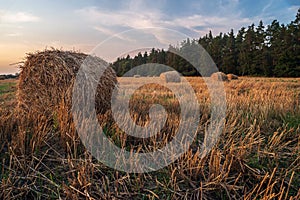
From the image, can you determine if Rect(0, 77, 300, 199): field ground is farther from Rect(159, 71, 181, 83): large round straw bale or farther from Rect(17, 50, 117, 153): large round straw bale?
Rect(159, 71, 181, 83): large round straw bale

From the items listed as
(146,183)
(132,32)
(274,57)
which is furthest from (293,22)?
(146,183)

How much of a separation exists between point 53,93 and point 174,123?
8.00ft

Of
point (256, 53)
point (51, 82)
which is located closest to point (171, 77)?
point (51, 82)

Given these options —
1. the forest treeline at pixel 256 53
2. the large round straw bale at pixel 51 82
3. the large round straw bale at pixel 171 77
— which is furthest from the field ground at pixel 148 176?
the forest treeline at pixel 256 53

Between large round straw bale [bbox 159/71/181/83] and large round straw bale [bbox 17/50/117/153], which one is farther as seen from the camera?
large round straw bale [bbox 159/71/181/83]

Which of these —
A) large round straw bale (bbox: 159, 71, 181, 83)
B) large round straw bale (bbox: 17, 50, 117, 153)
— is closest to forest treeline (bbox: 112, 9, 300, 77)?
large round straw bale (bbox: 159, 71, 181, 83)

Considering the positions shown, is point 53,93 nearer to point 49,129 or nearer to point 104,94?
point 104,94

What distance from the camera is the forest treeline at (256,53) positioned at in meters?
39.3

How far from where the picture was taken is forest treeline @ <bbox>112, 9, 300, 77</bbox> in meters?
39.3

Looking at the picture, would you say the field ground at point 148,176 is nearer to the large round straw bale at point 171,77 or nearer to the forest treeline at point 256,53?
the large round straw bale at point 171,77

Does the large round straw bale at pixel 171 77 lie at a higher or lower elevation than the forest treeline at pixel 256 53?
lower

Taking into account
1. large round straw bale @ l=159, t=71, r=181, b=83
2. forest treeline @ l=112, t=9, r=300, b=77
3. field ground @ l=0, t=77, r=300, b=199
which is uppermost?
forest treeline @ l=112, t=9, r=300, b=77

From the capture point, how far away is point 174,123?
332 cm

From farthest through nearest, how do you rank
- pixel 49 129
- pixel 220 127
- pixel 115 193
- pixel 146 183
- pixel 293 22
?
pixel 293 22
pixel 220 127
pixel 49 129
pixel 146 183
pixel 115 193
